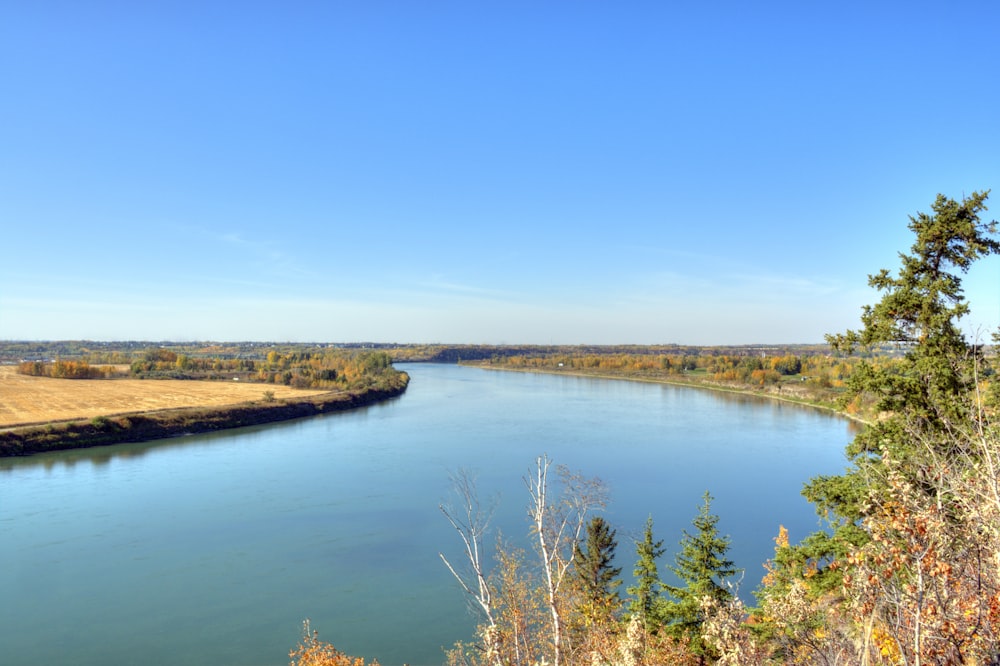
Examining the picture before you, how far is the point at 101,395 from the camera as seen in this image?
43.3m

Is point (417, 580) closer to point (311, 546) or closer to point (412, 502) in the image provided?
point (311, 546)

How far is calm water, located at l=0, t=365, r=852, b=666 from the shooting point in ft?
37.3

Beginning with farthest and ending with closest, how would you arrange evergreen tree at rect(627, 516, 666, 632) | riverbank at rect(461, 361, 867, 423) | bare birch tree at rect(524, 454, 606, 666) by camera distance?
riverbank at rect(461, 361, 867, 423) < evergreen tree at rect(627, 516, 666, 632) < bare birch tree at rect(524, 454, 606, 666)

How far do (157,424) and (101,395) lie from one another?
1243 centimetres

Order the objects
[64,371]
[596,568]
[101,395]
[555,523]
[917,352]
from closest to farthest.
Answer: [555,523], [917,352], [596,568], [101,395], [64,371]

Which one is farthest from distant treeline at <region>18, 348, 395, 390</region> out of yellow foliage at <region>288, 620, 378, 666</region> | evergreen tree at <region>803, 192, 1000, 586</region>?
evergreen tree at <region>803, 192, 1000, 586</region>

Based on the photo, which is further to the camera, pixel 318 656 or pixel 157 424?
pixel 157 424

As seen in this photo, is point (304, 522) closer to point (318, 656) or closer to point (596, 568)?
point (318, 656)

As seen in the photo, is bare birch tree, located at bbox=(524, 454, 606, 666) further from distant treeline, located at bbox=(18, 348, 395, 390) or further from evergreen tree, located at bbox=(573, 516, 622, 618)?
distant treeline, located at bbox=(18, 348, 395, 390)

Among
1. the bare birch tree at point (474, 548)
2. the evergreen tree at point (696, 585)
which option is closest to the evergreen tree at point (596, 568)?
the bare birch tree at point (474, 548)

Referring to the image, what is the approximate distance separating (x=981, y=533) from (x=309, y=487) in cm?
2200

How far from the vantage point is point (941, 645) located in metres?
2.77

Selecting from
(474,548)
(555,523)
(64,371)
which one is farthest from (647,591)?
(64,371)

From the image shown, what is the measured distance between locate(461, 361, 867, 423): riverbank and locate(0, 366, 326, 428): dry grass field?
132 feet
